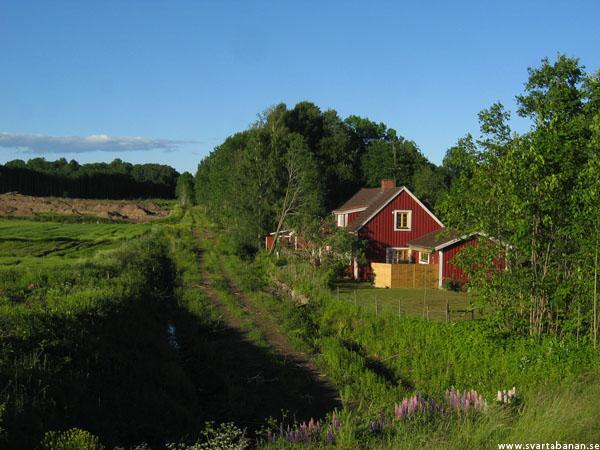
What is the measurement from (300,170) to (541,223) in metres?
33.3

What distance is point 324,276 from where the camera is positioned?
31484 millimetres

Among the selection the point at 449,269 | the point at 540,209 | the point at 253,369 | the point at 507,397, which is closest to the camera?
the point at 507,397

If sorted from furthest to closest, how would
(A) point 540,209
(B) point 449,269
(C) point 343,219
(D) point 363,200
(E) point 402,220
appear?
(D) point 363,200 → (C) point 343,219 → (E) point 402,220 → (B) point 449,269 → (A) point 540,209

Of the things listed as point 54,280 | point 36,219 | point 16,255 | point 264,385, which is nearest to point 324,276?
point 54,280

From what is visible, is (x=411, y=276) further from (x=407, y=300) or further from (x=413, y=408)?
(x=413, y=408)

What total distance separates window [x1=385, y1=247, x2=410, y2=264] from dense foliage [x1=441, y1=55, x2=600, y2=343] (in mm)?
21677

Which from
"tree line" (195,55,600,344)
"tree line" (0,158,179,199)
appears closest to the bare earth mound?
"tree line" (0,158,179,199)

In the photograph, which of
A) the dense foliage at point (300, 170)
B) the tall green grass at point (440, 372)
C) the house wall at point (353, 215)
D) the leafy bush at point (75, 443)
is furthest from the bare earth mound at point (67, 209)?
the leafy bush at point (75, 443)

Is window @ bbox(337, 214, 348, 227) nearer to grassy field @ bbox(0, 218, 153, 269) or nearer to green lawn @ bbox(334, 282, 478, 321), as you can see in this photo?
green lawn @ bbox(334, 282, 478, 321)

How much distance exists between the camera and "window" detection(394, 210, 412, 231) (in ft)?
125

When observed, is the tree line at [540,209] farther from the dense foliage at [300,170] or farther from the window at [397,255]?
the dense foliage at [300,170]

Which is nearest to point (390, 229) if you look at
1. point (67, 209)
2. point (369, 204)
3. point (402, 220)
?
point (402, 220)

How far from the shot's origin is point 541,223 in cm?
1435

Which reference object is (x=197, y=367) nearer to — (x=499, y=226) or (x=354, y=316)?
(x=354, y=316)
